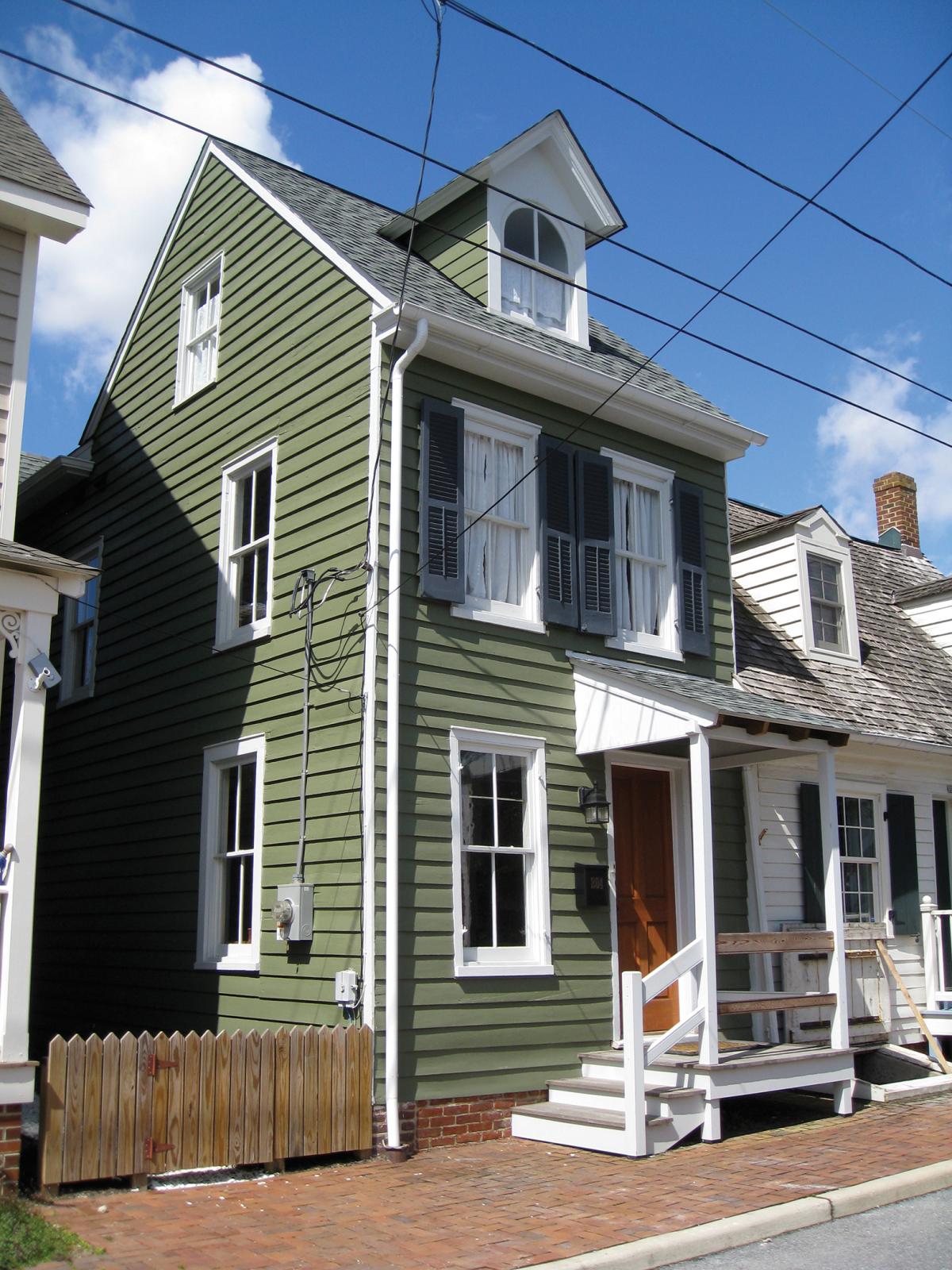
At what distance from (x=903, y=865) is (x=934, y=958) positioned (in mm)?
1006

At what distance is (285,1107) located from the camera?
814 centimetres

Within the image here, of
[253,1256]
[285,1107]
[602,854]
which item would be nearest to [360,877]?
[285,1107]

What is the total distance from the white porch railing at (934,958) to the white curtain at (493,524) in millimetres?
6093

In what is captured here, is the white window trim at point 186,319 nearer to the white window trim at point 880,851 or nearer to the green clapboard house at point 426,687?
the green clapboard house at point 426,687

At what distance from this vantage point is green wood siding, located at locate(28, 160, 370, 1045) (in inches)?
382

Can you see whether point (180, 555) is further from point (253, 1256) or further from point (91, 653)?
point (253, 1256)

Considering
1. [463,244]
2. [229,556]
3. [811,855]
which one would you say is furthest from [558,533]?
[811,855]

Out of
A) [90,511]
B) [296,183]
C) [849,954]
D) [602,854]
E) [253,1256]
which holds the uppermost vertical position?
[296,183]

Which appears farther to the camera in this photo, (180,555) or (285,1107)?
(180,555)

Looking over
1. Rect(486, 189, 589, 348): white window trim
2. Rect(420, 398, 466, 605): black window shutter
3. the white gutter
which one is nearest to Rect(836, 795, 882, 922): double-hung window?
Rect(420, 398, 466, 605): black window shutter

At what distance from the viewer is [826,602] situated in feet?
47.5

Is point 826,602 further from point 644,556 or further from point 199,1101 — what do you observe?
point 199,1101

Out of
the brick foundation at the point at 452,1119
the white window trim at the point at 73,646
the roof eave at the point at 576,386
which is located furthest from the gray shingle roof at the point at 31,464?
the brick foundation at the point at 452,1119

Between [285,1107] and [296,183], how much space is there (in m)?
9.31
